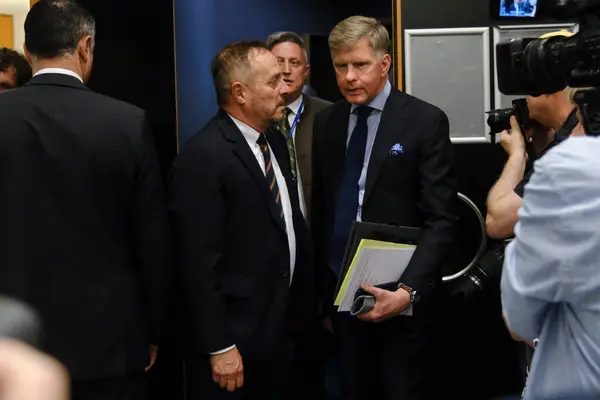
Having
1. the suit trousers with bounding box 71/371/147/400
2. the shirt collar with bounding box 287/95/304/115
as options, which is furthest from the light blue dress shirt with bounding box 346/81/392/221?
the suit trousers with bounding box 71/371/147/400

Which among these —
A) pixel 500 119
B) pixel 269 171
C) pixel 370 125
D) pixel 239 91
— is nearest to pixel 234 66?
pixel 239 91

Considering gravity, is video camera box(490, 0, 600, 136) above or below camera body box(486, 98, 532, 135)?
above

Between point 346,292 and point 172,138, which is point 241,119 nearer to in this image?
point 346,292

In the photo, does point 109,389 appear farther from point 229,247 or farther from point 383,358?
point 383,358

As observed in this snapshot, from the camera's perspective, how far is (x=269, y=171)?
2.54m

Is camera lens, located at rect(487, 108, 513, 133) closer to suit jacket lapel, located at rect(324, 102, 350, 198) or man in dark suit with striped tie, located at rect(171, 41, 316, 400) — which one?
suit jacket lapel, located at rect(324, 102, 350, 198)

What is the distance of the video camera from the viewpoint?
155 centimetres

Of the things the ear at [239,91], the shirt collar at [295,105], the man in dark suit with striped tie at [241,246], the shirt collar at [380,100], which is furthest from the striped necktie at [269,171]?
the shirt collar at [295,105]

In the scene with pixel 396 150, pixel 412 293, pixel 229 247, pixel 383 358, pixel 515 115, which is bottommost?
pixel 383 358

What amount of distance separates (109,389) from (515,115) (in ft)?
4.77

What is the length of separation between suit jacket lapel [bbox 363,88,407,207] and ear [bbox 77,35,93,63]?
2.99ft

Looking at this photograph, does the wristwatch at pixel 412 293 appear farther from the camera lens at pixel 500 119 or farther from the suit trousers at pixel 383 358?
the camera lens at pixel 500 119

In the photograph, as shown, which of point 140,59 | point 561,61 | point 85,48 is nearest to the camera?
point 561,61

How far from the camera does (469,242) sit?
10.6 feet
